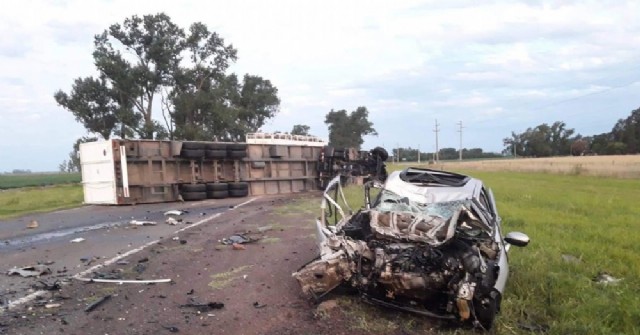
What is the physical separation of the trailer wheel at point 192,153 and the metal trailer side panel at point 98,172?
2.63 meters

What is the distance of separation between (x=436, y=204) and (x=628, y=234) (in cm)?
616

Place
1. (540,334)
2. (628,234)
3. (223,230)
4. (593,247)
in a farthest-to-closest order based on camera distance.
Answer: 1. (223,230)
2. (628,234)
3. (593,247)
4. (540,334)

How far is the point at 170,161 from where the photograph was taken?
1822cm

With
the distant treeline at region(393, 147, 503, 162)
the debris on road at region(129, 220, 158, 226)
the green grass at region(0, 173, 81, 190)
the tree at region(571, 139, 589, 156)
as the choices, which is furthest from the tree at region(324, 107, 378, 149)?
the debris on road at region(129, 220, 158, 226)

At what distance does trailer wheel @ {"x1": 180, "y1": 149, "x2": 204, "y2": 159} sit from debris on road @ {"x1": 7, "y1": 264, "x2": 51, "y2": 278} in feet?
38.3

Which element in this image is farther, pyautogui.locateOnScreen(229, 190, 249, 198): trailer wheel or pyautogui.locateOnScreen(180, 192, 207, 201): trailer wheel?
pyautogui.locateOnScreen(229, 190, 249, 198): trailer wheel

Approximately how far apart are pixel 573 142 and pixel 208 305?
4394 inches

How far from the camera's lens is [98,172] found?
56.6 ft

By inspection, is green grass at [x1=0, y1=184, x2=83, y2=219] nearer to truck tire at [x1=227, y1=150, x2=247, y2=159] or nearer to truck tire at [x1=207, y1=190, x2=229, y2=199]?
truck tire at [x1=207, y1=190, x2=229, y2=199]

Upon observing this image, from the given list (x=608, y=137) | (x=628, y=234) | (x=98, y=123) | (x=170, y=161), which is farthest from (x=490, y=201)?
(x=608, y=137)

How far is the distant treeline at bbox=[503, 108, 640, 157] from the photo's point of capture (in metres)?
87.2

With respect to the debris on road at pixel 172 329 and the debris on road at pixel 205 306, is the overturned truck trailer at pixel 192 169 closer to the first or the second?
the debris on road at pixel 205 306

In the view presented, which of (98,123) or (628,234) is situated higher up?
(98,123)

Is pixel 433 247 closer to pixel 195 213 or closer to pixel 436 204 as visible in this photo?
pixel 436 204
